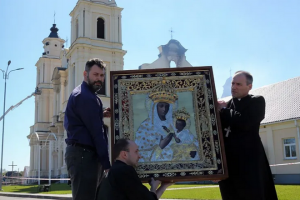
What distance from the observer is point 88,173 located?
3.84 m

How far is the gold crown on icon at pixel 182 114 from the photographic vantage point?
444cm

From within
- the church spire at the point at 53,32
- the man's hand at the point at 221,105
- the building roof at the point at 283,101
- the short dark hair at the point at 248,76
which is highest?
the church spire at the point at 53,32

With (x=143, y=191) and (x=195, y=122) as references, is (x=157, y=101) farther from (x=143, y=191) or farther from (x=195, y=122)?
(x=143, y=191)

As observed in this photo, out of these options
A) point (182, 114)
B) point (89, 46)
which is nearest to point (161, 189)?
point (182, 114)

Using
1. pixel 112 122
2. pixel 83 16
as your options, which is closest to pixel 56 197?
pixel 112 122

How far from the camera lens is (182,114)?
14.6 feet

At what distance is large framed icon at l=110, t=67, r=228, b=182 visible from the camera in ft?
13.6

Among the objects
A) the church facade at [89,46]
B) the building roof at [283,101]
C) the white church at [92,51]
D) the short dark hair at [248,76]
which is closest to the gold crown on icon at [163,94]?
the short dark hair at [248,76]

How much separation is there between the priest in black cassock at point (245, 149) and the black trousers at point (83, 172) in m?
1.65

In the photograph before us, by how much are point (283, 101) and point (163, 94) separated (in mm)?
23675

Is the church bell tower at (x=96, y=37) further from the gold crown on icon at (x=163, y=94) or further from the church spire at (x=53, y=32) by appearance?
the gold crown on icon at (x=163, y=94)

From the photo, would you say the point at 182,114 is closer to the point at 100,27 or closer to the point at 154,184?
the point at 154,184

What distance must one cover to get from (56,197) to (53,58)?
38759 mm

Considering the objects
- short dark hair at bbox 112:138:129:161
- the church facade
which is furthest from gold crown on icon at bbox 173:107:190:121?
the church facade
